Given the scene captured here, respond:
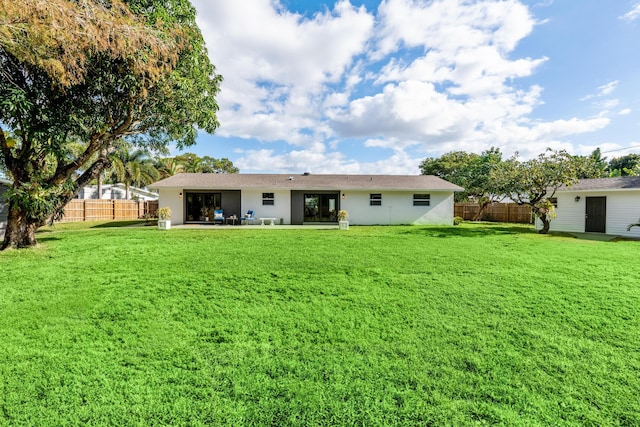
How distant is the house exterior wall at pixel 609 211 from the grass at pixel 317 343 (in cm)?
1086

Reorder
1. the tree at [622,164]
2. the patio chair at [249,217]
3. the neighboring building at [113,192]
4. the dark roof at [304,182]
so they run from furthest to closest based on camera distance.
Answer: the tree at [622,164]
the neighboring building at [113,192]
the dark roof at [304,182]
the patio chair at [249,217]

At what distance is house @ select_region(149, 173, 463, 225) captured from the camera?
1830 cm

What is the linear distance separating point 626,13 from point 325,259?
44.7ft

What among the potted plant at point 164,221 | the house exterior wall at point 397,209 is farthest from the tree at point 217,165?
the house exterior wall at point 397,209

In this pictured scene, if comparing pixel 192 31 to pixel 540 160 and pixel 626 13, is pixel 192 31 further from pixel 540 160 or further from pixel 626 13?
pixel 540 160

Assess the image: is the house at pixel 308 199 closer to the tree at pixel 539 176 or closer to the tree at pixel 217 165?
the tree at pixel 539 176

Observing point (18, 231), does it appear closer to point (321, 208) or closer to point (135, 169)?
point (321, 208)

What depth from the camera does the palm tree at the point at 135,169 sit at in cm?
2790

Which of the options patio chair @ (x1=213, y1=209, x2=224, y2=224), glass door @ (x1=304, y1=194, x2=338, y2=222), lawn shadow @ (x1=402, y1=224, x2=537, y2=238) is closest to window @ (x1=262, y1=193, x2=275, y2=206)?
glass door @ (x1=304, y1=194, x2=338, y2=222)

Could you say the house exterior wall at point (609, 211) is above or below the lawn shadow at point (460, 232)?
above

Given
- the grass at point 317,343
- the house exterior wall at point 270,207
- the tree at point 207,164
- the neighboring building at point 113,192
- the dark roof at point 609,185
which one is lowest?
the grass at point 317,343

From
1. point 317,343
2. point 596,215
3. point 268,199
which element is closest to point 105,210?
point 268,199

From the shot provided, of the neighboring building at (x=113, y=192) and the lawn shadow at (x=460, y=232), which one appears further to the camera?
the neighboring building at (x=113, y=192)

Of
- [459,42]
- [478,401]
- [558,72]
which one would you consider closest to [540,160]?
[558,72]
